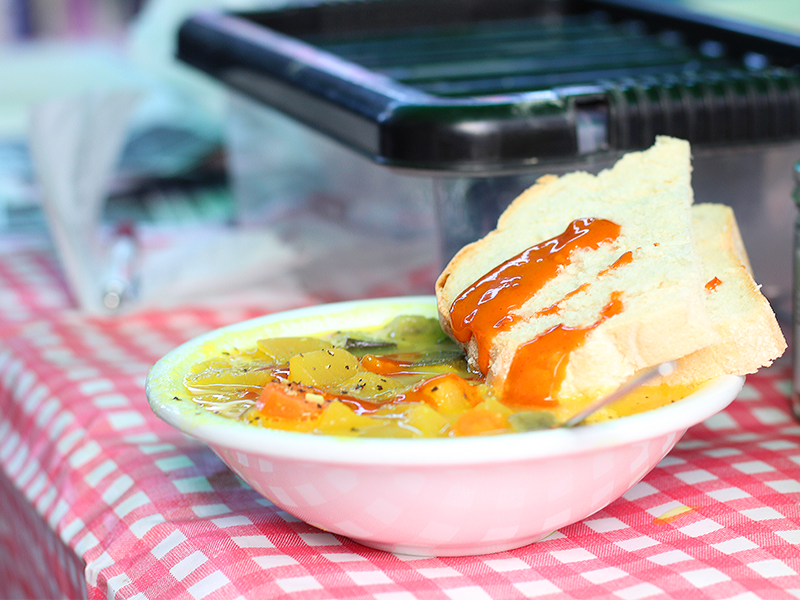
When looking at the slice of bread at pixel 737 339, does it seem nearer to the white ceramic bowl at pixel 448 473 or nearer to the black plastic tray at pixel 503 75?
→ the white ceramic bowl at pixel 448 473

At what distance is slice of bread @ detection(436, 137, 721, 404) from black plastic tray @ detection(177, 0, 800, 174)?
12 cm

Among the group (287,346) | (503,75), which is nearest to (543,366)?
(287,346)

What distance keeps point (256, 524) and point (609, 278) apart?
40cm

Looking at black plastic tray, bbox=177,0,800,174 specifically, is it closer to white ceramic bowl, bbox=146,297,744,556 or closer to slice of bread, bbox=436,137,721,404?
slice of bread, bbox=436,137,721,404

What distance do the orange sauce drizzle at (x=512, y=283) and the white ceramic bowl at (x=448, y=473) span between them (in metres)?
0.13

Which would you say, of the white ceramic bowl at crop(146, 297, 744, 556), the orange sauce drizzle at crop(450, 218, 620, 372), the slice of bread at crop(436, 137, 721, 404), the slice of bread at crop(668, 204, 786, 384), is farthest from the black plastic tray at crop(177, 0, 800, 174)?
the white ceramic bowl at crop(146, 297, 744, 556)

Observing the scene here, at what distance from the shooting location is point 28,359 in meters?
1.43

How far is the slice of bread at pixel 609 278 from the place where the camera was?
750mm

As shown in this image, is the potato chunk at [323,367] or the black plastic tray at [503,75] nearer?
the potato chunk at [323,367]

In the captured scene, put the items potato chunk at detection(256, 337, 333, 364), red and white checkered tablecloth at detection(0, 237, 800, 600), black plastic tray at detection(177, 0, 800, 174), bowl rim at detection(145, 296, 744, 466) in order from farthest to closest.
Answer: black plastic tray at detection(177, 0, 800, 174), potato chunk at detection(256, 337, 333, 364), red and white checkered tablecloth at detection(0, 237, 800, 600), bowl rim at detection(145, 296, 744, 466)

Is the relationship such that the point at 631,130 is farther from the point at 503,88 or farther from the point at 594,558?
the point at 594,558

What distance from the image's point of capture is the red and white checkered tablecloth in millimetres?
769

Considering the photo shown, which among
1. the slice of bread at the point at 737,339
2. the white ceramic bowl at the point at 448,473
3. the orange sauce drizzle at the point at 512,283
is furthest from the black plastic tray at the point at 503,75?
the white ceramic bowl at the point at 448,473

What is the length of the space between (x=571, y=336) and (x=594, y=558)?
8.0 inches
